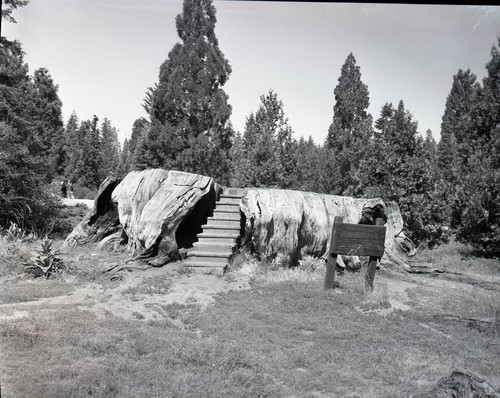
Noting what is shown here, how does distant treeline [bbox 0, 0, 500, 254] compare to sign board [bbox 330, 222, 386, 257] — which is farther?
distant treeline [bbox 0, 0, 500, 254]

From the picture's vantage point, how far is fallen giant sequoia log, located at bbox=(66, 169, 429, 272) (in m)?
9.38

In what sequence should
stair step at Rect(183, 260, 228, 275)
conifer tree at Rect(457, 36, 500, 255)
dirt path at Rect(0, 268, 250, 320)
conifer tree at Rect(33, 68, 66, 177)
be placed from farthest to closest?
conifer tree at Rect(33, 68, 66, 177) → conifer tree at Rect(457, 36, 500, 255) → stair step at Rect(183, 260, 228, 275) → dirt path at Rect(0, 268, 250, 320)

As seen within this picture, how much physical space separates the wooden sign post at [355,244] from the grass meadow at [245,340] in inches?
16.0

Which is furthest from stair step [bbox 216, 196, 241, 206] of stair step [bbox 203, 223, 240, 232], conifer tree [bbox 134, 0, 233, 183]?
conifer tree [bbox 134, 0, 233, 183]

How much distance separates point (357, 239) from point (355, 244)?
0.12 m

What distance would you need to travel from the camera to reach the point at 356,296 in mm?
7488

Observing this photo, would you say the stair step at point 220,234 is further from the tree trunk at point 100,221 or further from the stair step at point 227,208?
the tree trunk at point 100,221

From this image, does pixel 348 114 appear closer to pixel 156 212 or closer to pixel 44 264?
pixel 156 212

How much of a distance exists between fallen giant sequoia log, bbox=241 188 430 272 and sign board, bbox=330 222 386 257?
78.6 inches

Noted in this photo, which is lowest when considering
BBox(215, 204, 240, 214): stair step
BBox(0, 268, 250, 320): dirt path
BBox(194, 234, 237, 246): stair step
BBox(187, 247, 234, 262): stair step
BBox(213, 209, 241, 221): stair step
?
BBox(0, 268, 250, 320): dirt path

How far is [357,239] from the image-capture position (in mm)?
8039

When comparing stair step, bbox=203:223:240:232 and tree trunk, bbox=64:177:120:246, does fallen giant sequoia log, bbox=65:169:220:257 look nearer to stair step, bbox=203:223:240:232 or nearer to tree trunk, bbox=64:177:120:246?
tree trunk, bbox=64:177:120:246

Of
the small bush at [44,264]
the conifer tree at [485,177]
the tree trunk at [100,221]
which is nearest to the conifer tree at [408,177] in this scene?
the conifer tree at [485,177]

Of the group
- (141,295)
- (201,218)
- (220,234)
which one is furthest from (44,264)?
(201,218)
